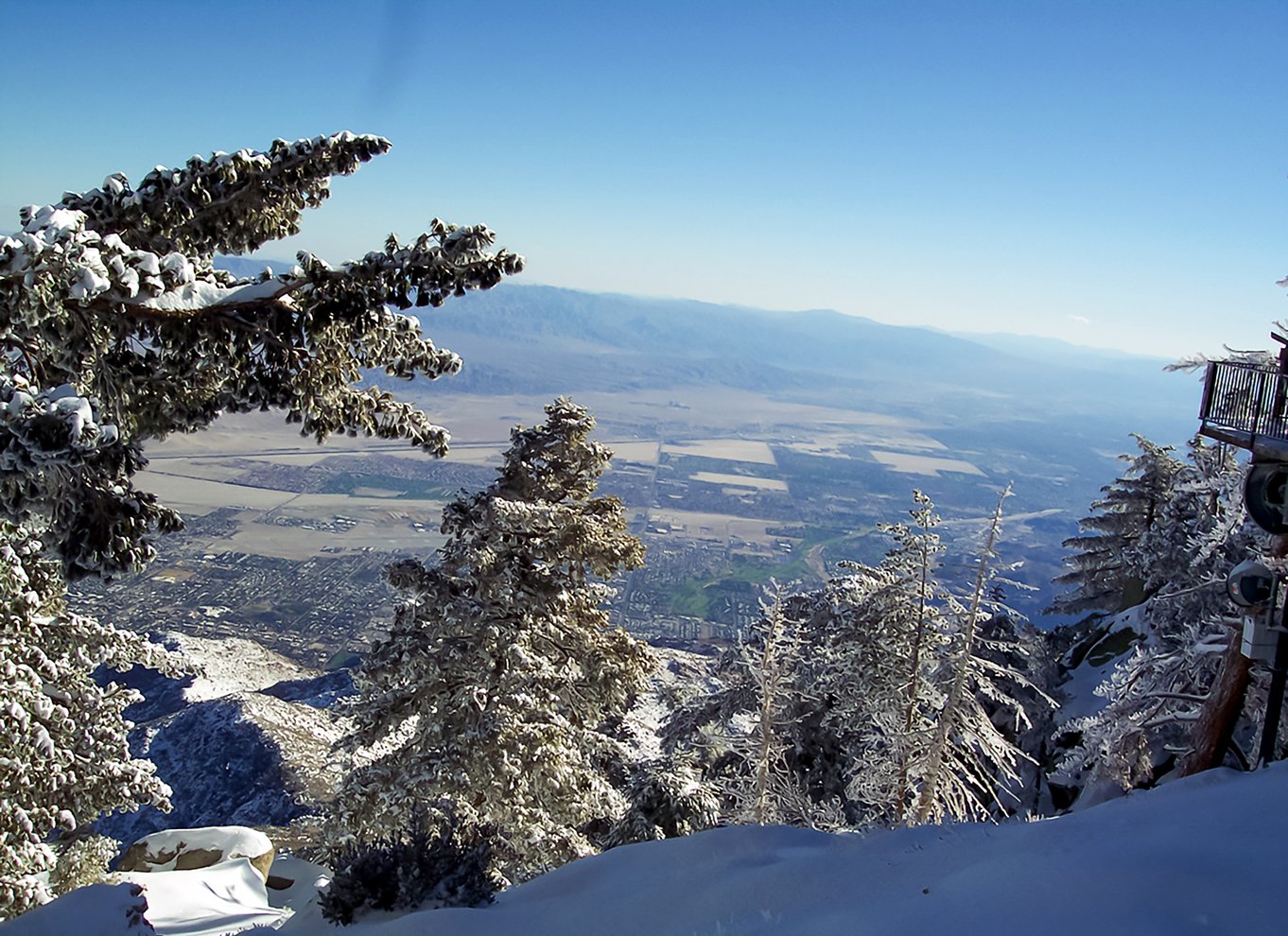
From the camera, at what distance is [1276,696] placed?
25.1ft

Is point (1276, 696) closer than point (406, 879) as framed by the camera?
No

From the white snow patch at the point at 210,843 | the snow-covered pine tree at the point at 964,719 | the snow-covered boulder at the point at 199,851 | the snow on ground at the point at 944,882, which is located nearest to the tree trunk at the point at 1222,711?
the snow on ground at the point at 944,882

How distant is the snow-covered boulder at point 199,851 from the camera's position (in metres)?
18.5

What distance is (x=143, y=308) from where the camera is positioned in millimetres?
6523

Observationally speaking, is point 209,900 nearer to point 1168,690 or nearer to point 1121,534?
point 1168,690

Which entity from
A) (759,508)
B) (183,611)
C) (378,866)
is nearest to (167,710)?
(183,611)

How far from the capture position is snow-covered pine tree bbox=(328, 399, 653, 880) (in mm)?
12398

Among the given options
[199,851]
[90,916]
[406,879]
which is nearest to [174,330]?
[90,916]

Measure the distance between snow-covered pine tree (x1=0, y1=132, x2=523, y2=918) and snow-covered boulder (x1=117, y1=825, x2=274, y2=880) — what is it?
40.6ft

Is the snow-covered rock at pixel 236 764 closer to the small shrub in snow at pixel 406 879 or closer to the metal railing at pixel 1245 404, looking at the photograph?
the small shrub in snow at pixel 406 879

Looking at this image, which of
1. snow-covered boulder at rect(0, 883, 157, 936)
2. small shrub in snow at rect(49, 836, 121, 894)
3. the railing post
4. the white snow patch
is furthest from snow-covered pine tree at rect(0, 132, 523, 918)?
the white snow patch

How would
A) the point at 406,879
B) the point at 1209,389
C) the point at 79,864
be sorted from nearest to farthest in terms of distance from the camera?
the point at 406,879
the point at 1209,389
the point at 79,864

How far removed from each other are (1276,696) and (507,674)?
9.67m

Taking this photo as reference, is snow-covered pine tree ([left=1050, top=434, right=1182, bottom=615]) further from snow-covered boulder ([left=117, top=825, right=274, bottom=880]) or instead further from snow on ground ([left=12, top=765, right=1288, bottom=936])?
snow-covered boulder ([left=117, top=825, right=274, bottom=880])
